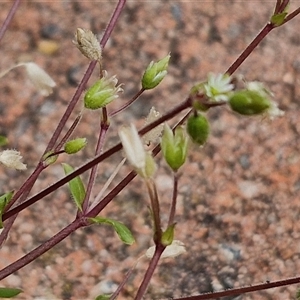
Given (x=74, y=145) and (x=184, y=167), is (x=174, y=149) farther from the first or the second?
(x=184, y=167)

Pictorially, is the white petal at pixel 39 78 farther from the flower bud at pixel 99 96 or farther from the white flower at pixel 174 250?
the white flower at pixel 174 250

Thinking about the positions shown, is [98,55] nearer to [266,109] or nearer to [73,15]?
[266,109]

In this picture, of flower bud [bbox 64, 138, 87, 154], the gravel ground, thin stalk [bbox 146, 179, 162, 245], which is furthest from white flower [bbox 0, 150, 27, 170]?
the gravel ground

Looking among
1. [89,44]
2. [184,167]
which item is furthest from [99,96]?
[184,167]

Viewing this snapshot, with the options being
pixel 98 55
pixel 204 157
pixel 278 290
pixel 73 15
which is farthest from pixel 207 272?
pixel 73 15

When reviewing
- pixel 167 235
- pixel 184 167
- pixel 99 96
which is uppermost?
pixel 184 167

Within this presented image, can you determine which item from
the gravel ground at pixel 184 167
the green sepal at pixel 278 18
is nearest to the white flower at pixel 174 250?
the green sepal at pixel 278 18

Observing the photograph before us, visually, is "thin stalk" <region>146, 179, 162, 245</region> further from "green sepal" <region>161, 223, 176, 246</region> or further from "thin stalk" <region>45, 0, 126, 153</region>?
"thin stalk" <region>45, 0, 126, 153</region>
